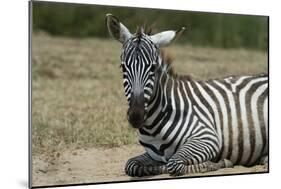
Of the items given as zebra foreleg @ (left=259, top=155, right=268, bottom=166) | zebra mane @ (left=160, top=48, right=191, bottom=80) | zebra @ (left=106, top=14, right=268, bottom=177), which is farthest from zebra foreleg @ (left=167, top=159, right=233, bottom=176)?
zebra mane @ (left=160, top=48, right=191, bottom=80)

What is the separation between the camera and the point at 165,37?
11.6 feet

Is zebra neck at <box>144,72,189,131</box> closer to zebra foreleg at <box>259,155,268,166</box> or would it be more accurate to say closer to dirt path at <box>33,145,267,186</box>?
dirt path at <box>33,145,267,186</box>

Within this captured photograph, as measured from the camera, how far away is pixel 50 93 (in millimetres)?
3326

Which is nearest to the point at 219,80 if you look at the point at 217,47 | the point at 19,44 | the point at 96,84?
the point at 217,47

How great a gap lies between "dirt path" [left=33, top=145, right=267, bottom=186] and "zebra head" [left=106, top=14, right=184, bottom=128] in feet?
0.72

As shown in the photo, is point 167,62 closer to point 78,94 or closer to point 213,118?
point 213,118

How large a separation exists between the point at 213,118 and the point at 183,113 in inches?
8.3

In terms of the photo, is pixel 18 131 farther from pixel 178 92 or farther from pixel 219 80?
pixel 219 80

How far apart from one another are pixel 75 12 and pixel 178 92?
2.75 ft

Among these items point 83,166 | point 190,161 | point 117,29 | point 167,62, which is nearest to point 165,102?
point 167,62

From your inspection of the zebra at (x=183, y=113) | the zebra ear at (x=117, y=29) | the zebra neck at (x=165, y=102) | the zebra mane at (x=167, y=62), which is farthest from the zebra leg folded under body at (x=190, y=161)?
the zebra ear at (x=117, y=29)

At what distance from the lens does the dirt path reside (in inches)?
129

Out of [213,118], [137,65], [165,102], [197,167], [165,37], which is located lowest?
[197,167]

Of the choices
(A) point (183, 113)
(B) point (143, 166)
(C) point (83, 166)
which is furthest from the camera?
(A) point (183, 113)
